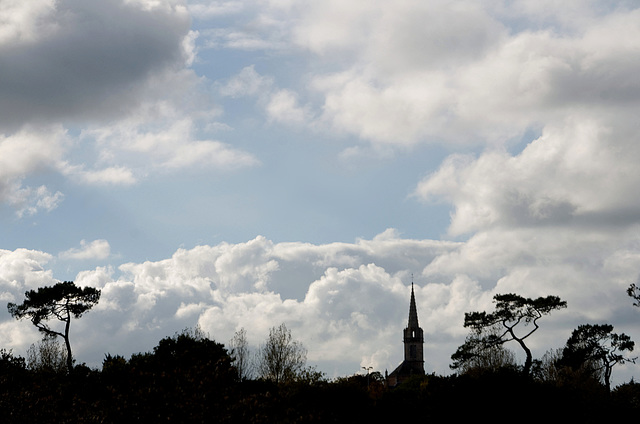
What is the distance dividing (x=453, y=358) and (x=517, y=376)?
26.7 metres

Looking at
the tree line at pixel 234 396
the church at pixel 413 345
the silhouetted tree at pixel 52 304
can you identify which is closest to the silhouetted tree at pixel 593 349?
the tree line at pixel 234 396

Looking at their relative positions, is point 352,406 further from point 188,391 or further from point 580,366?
point 580,366

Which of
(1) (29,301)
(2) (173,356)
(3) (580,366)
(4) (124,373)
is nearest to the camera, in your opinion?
(4) (124,373)

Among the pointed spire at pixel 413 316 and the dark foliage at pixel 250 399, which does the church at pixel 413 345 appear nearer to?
the pointed spire at pixel 413 316

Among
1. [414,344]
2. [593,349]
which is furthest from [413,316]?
[593,349]

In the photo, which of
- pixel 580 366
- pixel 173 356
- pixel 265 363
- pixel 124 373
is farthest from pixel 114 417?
pixel 580 366

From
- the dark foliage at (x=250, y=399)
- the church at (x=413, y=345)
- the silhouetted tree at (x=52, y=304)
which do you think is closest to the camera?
the dark foliage at (x=250, y=399)

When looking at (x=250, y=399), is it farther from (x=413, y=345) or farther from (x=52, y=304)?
(x=413, y=345)

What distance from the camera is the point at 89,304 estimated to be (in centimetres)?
6144

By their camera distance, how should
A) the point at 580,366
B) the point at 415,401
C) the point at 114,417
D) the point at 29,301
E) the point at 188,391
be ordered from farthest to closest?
1. the point at 580,366
2. the point at 29,301
3. the point at 415,401
4. the point at 188,391
5. the point at 114,417

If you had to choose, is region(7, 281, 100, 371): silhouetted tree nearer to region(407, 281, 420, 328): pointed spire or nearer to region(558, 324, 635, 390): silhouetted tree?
region(558, 324, 635, 390): silhouetted tree

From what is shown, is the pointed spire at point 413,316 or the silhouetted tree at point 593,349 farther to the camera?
the pointed spire at point 413,316

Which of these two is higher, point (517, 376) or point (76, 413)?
point (517, 376)

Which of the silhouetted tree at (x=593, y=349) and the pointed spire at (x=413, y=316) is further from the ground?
the pointed spire at (x=413, y=316)
